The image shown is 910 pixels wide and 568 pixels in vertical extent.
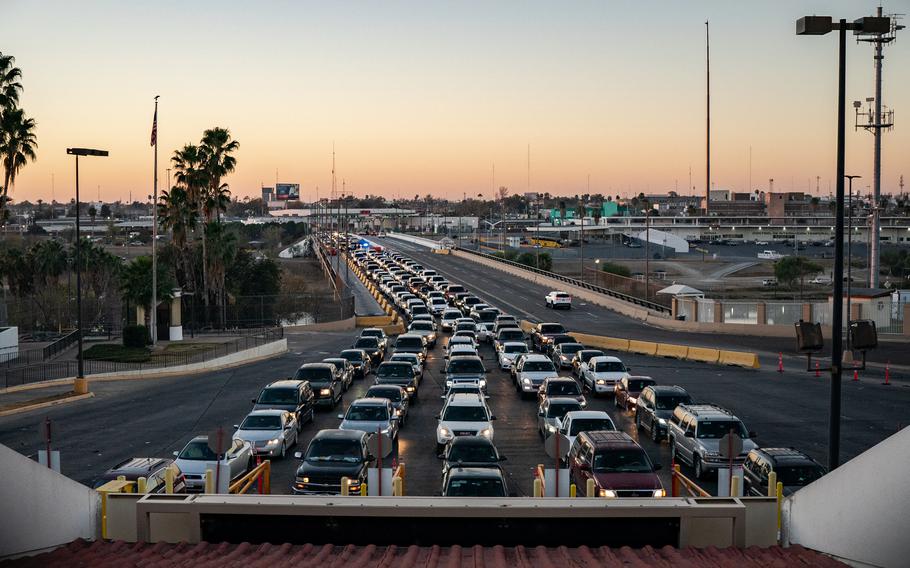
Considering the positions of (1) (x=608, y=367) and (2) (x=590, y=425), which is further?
(1) (x=608, y=367)

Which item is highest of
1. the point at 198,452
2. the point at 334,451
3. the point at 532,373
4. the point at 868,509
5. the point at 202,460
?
the point at 868,509

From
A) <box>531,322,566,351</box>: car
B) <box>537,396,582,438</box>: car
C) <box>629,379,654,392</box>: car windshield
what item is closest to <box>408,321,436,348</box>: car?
<box>531,322,566,351</box>: car

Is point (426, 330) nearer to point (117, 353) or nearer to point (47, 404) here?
point (117, 353)

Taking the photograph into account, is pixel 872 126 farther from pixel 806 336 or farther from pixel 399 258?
pixel 399 258

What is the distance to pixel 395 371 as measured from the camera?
32531mm

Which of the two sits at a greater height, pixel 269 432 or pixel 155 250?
pixel 155 250

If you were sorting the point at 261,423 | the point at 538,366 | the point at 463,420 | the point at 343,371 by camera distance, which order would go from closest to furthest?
1. the point at 261,423
2. the point at 463,420
3. the point at 538,366
4. the point at 343,371

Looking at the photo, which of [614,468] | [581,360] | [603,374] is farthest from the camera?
[581,360]

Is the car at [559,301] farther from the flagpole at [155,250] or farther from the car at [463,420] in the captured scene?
the car at [463,420]

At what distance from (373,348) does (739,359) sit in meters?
16.8

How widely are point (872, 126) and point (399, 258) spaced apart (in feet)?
229

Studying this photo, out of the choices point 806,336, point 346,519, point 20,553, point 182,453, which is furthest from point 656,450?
point 20,553

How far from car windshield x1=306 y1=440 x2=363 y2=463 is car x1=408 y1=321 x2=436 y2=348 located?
27.6 metres

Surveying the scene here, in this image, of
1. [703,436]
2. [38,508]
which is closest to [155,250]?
[703,436]
